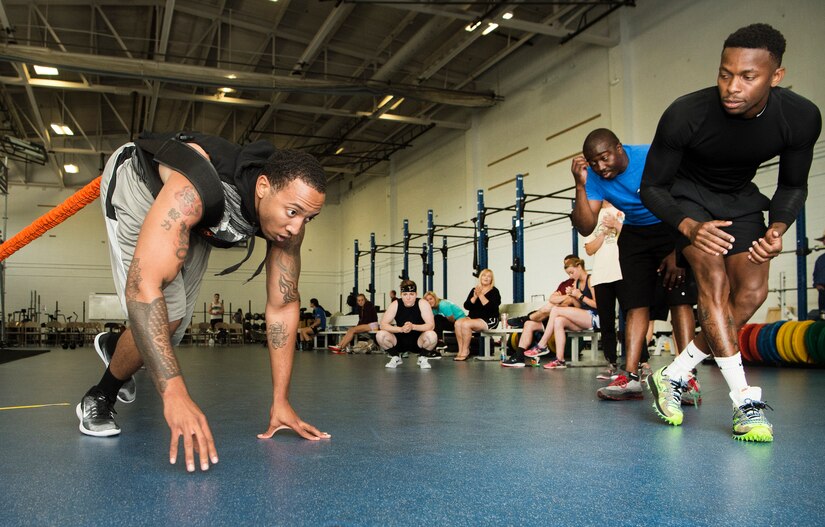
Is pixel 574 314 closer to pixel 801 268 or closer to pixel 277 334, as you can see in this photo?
pixel 801 268

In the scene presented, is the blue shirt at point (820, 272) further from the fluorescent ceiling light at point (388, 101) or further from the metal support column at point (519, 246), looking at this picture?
the fluorescent ceiling light at point (388, 101)

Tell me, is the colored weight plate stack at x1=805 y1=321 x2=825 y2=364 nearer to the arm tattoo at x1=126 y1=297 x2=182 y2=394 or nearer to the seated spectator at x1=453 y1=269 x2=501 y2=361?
the seated spectator at x1=453 y1=269 x2=501 y2=361

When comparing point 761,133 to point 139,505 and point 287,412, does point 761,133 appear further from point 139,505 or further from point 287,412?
point 139,505

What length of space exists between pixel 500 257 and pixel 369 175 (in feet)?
23.1

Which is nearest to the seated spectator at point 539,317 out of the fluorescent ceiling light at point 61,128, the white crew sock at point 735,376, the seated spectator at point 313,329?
the white crew sock at point 735,376

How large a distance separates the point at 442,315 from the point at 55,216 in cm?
660

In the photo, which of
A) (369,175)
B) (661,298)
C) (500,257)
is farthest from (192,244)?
(369,175)

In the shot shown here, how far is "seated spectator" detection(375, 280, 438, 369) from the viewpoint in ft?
20.0

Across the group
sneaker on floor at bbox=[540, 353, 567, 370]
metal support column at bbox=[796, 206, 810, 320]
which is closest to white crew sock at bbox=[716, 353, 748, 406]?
sneaker on floor at bbox=[540, 353, 567, 370]

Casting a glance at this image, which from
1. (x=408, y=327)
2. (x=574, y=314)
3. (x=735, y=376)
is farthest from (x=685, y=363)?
(x=408, y=327)

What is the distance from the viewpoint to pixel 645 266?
3012 mm

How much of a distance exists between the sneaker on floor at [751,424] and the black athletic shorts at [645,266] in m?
1.14

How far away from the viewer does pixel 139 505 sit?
3.64ft

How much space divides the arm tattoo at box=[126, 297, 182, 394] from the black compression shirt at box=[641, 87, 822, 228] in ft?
5.08
